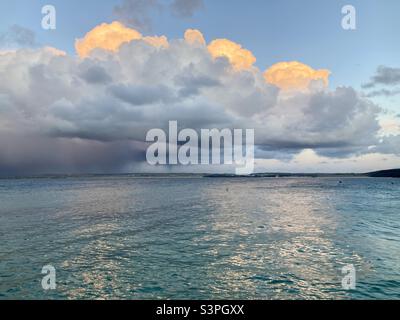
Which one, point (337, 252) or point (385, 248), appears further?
point (385, 248)

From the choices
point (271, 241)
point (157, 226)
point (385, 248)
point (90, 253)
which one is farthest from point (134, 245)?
point (385, 248)

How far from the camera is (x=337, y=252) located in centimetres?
2673

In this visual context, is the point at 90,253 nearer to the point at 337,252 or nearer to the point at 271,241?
the point at 271,241

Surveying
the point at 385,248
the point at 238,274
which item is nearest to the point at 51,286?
the point at 238,274

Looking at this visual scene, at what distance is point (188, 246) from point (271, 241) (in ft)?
31.2
